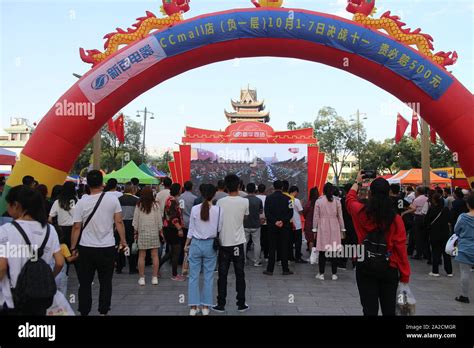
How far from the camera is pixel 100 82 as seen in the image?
7629mm

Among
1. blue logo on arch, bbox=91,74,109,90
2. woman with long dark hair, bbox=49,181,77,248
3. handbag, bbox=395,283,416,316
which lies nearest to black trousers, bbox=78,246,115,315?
woman with long dark hair, bbox=49,181,77,248

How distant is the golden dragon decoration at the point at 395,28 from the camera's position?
25.9ft

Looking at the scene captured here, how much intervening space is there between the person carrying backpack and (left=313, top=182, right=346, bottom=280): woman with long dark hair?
437 cm

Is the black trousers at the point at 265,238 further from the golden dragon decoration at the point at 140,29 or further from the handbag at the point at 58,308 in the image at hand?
the handbag at the point at 58,308

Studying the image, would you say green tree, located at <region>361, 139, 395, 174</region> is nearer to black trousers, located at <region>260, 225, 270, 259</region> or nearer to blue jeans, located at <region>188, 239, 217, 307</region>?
black trousers, located at <region>260, 225, 270, 259</region>

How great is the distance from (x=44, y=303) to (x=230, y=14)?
21.6ft

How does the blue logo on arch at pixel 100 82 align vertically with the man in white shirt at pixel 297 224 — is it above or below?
above

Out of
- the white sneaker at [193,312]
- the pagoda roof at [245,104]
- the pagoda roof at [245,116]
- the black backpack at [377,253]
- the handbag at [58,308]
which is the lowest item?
the white sneaker at [193,312]

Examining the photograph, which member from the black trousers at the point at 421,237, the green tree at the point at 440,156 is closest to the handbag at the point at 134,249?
the black trousers at the point at 421,237

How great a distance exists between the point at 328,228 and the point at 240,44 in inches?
159

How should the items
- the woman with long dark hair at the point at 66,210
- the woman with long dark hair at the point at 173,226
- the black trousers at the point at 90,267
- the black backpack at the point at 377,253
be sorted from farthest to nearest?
the woman with long dark hair at the point at 173,226 → the woman with long dark hair at the point at 66,210 → the black trousers at the point at 90,267 → the black backpack at the point at 377,253

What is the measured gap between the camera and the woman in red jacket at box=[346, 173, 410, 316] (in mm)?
2984

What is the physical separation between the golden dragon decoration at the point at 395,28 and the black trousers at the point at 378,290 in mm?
6228

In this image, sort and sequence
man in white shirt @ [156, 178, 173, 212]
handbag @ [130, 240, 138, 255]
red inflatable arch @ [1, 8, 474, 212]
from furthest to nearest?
red inflatable arch @ [1, 8, 474, 212] → man in white shirt @ [156, 178, 173, 212] → handbag @ [130, 240, 138, 255]
